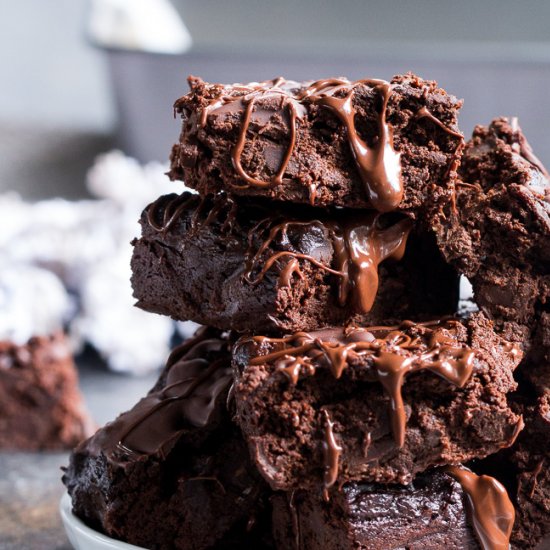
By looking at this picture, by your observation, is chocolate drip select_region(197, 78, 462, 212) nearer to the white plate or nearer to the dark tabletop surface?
the white plate

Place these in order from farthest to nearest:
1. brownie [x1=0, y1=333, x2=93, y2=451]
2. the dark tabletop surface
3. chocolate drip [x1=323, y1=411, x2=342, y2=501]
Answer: brownie [x1=0, y1=333, x2=93, y2=451], the dark tabletop surface, chocolate drip [x1=323, y1=411, x2=342, y2=501]

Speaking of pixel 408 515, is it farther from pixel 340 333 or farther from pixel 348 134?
pixel 348 134

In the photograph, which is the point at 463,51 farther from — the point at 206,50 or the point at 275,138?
the point at 275,138

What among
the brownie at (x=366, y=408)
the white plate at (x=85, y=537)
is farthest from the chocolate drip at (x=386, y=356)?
the white plate at (x=85, y=537)

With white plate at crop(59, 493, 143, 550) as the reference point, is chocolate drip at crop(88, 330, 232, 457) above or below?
above

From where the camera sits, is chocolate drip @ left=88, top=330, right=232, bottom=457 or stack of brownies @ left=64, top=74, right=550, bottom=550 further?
chocolate drip @ left=88, top=330, right=232, bottom=457

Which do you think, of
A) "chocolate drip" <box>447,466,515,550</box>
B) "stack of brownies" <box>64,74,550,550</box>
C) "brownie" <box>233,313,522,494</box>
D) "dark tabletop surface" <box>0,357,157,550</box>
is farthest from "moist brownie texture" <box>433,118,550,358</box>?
"dark tabletop surface" <box>0,357,157,550</box>

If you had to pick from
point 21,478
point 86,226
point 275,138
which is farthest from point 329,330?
point 86,226
